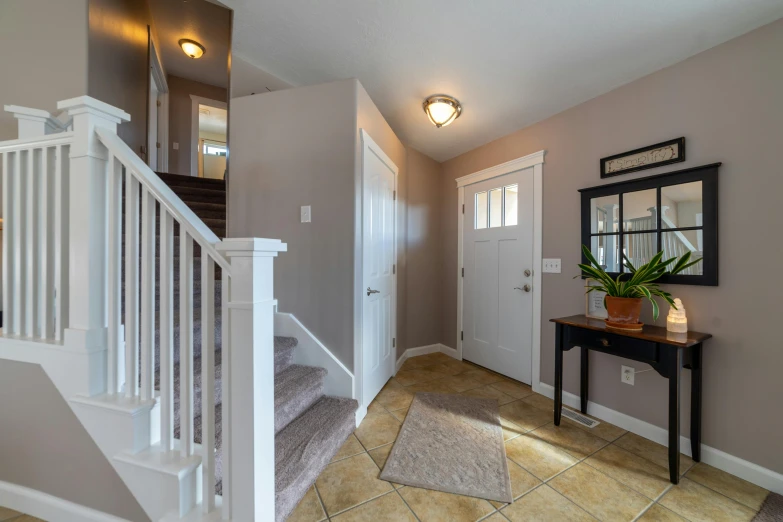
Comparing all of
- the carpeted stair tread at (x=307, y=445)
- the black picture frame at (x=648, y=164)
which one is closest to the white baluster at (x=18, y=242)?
the carpeted stair tread at (x=307, y=445)

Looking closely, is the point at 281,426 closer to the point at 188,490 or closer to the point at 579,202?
the point at 188,490

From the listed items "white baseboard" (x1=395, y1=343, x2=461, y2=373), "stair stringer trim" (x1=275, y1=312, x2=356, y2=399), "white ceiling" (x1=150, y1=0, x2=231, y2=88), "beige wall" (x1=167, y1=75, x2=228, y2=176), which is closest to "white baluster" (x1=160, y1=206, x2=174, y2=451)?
"stair stringer trim" (x1=275, y1=312, x2=356, y2=399)

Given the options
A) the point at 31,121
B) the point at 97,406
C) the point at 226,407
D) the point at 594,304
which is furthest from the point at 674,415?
the point at 31,121

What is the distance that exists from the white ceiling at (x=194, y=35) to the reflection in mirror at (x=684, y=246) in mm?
4058

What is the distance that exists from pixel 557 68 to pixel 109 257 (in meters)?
2.61

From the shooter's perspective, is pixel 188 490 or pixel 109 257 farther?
pixel 109 257

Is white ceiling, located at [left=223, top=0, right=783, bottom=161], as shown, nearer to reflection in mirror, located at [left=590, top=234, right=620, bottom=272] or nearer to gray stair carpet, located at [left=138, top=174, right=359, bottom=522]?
reflection in mirror, located at [left=590, top=234, right=620, bottom=272]

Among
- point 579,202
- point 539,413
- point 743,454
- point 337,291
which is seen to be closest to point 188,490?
point 337,291

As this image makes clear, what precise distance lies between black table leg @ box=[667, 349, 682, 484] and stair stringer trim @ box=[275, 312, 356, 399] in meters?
1.77

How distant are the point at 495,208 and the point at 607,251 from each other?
109cm

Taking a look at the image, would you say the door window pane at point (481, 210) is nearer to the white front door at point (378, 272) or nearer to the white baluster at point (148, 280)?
the white front door at point (378, 272)

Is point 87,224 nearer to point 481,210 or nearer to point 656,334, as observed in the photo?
point 656,334

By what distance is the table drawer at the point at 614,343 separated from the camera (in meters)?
1.64

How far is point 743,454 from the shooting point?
5.11 feet
